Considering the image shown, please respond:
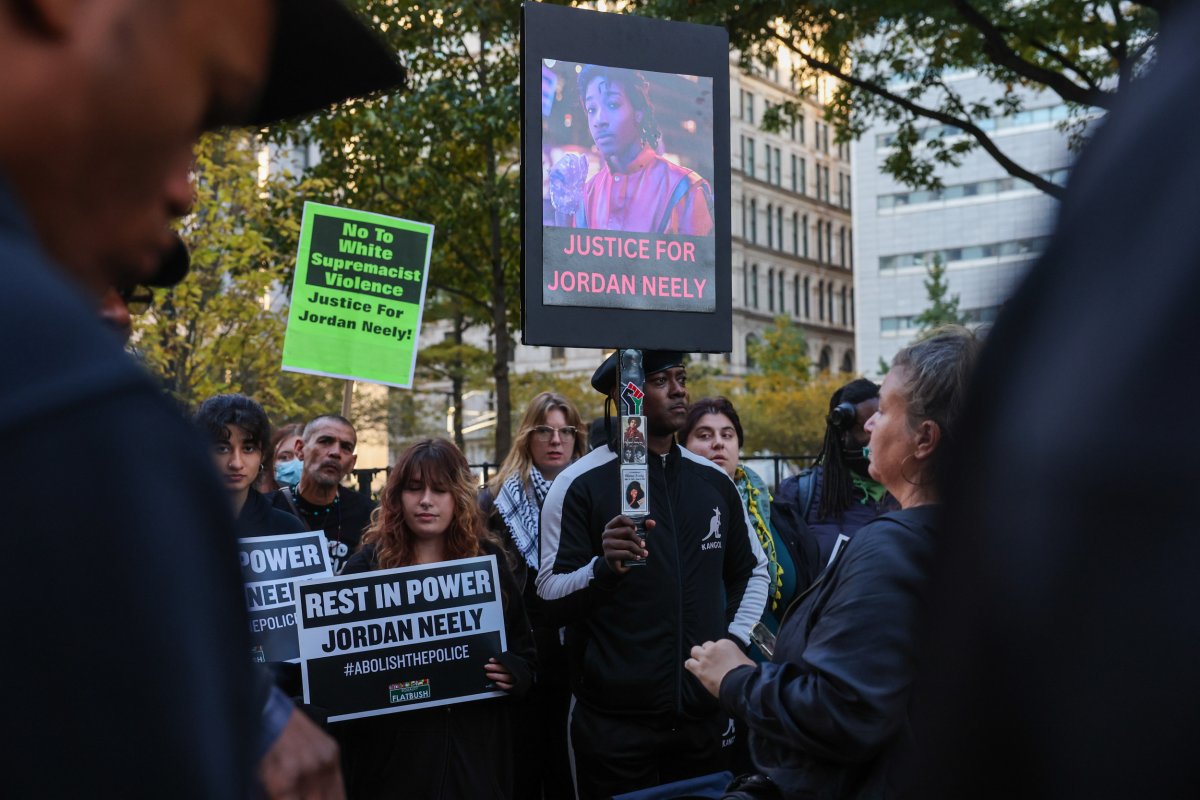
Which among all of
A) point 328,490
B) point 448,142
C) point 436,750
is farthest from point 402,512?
point 448,142

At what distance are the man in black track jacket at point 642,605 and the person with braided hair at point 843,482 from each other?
3.69ft

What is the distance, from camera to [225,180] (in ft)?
70.5

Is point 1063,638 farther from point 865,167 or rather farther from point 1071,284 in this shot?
point 865,167

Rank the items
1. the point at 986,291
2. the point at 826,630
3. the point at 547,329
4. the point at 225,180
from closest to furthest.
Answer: the point at 986,291, the point at 826,630, the point at 547,329, the point at 225,180

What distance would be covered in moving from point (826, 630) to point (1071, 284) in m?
2.45

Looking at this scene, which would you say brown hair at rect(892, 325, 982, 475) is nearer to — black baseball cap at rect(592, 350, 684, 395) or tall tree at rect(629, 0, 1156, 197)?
black baseball cap at rect(592, 350, 684, 395)

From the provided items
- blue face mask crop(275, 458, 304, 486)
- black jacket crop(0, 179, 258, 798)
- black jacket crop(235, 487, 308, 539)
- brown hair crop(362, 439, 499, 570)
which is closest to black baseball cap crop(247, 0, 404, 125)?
black jacket crop(0, 179, 258, 798)

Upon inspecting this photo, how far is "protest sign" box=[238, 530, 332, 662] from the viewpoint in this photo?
5.59 meters

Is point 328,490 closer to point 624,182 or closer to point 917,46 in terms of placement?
point 624,182

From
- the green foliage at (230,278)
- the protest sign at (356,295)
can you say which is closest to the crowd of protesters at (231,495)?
the protest sign at (356,295)

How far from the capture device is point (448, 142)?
773 inches

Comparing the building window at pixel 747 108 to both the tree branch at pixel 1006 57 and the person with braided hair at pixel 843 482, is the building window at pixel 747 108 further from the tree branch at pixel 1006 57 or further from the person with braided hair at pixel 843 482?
the person with braided hair at pixel 843 482

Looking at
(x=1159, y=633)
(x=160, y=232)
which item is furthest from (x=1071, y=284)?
(x=160, y=232)

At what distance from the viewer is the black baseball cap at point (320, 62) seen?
1.29m
